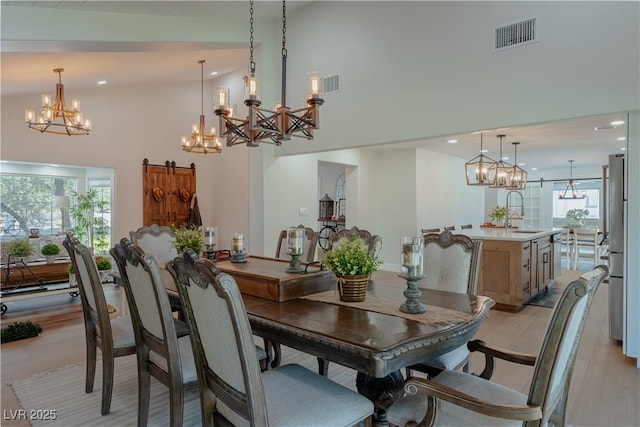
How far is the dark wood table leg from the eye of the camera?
1764mm

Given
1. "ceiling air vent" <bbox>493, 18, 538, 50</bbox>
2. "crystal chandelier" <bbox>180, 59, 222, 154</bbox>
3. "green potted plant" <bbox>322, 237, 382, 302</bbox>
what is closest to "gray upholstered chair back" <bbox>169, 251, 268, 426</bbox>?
"green potted plant" <bbox>322, 237, 382, 302</bbox>

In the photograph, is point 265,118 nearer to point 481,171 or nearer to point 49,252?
point 481,171

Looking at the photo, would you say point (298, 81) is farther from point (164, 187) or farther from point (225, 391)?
point (225, 391)

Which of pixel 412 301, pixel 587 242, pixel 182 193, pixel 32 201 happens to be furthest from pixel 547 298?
pixel 32 201

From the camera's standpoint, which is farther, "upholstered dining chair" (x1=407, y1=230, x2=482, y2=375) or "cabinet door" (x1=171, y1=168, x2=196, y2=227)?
"cabinet door" (x1=171, y1=168, x2=196, y2=227)

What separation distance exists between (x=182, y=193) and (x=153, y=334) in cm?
618

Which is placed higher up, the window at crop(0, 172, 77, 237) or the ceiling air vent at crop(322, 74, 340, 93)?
the ceiling air vent at crop(322, 74, 340, 93)

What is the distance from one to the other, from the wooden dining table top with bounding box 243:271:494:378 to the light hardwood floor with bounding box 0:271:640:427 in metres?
1.20

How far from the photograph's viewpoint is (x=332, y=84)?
5109mm

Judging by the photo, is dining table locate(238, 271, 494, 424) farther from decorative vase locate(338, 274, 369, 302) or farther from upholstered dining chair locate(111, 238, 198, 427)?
upholstered dining chair locate(111, 238, 198, 427)

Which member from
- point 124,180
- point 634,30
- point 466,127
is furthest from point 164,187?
point 634,30

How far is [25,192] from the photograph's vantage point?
23.4ft

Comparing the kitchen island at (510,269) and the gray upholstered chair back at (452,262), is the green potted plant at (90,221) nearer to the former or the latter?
the kitchen island at (510,269)

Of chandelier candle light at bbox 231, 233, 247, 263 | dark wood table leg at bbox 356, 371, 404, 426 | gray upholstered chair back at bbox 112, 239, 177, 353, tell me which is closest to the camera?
dark wood table leg at bbox 356, 371, 404, 426
